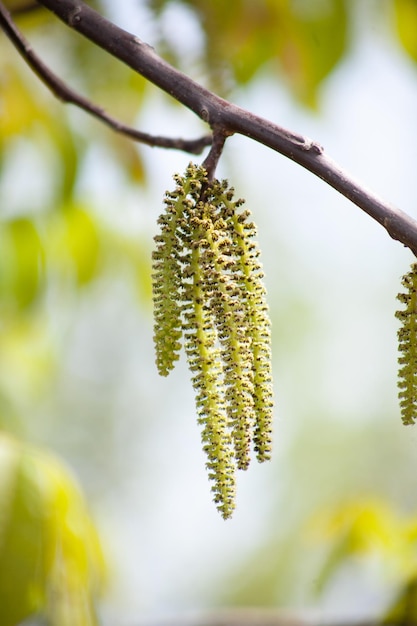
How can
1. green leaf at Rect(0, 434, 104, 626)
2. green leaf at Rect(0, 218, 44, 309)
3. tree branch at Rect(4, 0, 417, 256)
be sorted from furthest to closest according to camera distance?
green leaf at Rect(0, 218, 44, 309) < green leaf at Rect(0, 434, 104, 626) < tree branch at Rect(4, 0, 417, 256)

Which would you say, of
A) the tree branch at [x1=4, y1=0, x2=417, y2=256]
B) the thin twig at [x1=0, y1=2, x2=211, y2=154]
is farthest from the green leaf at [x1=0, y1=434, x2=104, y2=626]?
the tree branch at [x1=4, y1=0, x2=417, y2=256]

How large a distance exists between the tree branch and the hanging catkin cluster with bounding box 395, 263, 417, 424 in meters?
0.10

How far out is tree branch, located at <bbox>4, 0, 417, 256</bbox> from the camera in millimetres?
960

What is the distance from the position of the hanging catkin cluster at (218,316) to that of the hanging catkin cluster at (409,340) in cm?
19

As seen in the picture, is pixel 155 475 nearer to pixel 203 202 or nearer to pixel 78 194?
pixel 78 194

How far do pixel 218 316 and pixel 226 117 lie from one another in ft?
0.89

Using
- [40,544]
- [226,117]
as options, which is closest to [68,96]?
[226,117]

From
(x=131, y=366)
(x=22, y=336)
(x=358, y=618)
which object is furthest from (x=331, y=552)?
(x=131, y=366)

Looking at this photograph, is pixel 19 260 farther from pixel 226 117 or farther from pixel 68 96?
pixel 226 117

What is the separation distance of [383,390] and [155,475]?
475 centimetres

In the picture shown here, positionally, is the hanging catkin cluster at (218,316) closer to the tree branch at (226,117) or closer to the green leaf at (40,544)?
the tree branch at (226,117)

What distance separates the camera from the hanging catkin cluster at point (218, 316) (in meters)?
1.06

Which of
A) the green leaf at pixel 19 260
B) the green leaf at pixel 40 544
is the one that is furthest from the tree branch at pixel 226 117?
the green leaf at pixel 19 260

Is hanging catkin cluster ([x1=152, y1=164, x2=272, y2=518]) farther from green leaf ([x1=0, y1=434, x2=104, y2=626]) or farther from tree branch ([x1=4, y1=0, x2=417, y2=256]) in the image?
green leaf ([x1=0, y1=434, x2=104, y2=626])
